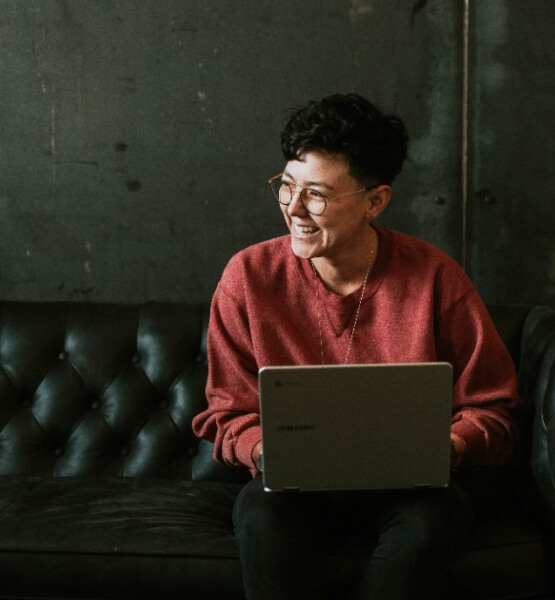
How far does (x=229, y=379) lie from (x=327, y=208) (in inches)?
16.0

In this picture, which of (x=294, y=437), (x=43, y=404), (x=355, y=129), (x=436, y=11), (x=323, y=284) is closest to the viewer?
(x=294, y=437)

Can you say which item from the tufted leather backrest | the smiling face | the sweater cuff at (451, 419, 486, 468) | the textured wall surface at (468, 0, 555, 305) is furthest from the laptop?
the textured wall surface at (468, 0, 555, 305)

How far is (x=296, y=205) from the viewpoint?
1.71m

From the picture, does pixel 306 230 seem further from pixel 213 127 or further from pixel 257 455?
pixel 213 127

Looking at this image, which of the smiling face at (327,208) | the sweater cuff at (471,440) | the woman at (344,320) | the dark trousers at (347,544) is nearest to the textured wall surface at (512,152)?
the woman at (344,320)

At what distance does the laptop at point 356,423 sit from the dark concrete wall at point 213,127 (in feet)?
3.31

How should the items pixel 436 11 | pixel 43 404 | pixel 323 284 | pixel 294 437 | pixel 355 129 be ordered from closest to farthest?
pixel 294 437, pixel 355 129, pixel 323 284, pixel 43 404, pixel 436 11

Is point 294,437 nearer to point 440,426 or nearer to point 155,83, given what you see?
point 440,426

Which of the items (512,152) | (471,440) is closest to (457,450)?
(471,440)

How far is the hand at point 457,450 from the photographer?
5.36 ft

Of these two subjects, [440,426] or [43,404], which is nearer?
[440,426]

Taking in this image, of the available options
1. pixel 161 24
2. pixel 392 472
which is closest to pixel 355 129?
pixel 392 472

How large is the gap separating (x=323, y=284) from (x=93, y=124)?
0.87 metres

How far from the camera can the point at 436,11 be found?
7.32ft
